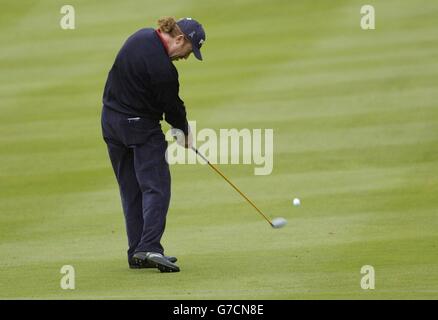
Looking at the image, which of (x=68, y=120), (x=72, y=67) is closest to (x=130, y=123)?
(x=68, y=120)

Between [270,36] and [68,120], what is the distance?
6.57m

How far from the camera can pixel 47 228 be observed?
11.2 m

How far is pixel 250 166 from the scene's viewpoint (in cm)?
1417

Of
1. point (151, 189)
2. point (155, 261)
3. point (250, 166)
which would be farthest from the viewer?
point (250, 166)

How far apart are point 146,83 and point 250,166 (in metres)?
5.36

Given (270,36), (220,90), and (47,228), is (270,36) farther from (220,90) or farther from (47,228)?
(47,228)
